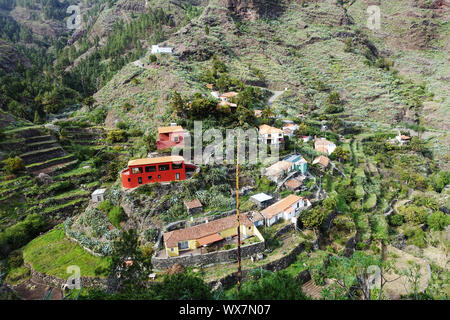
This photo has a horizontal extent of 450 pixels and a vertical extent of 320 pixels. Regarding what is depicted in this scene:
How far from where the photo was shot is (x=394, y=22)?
80.8 meters

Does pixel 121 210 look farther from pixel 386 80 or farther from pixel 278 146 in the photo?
pixel 386 80

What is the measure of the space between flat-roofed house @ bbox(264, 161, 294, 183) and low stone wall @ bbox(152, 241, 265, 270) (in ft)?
29.0

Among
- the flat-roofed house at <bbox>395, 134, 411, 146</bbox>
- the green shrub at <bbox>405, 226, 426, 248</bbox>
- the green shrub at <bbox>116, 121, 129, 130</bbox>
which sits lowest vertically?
the green shrub at <bbox>405, 226, 426, 248</bbox>

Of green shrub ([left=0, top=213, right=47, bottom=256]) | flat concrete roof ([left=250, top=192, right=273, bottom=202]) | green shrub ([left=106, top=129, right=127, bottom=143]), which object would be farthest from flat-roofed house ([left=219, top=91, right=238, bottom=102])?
green shrub ([left=0, top=213, right=47, bottom=256])

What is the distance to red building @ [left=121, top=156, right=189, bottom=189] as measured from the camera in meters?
23.3

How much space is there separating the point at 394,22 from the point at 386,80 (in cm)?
3499

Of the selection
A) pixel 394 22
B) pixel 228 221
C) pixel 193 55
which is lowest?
pixel 228 221

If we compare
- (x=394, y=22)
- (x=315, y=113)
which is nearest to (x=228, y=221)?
(x=315, y=113)

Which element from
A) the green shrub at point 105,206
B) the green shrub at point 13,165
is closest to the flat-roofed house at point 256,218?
the green shrub at point 105,206

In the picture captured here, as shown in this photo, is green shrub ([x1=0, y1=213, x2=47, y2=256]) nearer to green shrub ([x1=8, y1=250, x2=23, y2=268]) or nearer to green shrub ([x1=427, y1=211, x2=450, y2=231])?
green shrub ([x1=8, y1=250, x2=23, y2=268])

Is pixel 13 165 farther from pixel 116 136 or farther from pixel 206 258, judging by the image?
pixel 206 258

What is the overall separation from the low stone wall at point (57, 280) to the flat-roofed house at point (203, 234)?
4750 millimetres

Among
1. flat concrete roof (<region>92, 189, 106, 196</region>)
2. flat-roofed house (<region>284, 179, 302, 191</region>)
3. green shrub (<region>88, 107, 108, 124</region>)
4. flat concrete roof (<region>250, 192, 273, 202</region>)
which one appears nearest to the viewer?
flat concrete roof (<region>250, 192, 273, 202</region>)

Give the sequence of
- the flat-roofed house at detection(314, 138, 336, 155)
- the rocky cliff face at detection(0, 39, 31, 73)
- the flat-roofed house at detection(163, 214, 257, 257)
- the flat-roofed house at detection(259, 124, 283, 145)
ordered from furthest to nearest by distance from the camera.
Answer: the rocky cliff face at detection(0, 39, 31, 73), the flat-roofed house at detection(314, 138, 336, 155), the flat-roofed house at detection(259, 124, 283, 145), the flat-roofed house at detection(163, 214, 257, 257)
